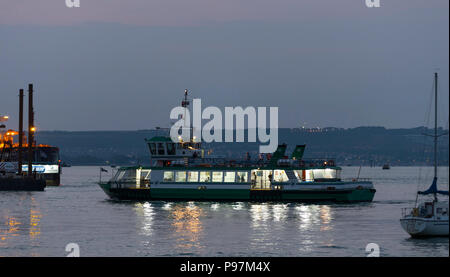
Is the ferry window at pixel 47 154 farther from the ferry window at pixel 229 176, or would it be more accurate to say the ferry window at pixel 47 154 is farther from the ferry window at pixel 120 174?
the ferry window at pixel 229 176

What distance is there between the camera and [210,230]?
57469 millimetres

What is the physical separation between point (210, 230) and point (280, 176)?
27849 mm

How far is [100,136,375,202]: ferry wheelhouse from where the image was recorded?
269ft

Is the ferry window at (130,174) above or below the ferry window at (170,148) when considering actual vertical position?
below

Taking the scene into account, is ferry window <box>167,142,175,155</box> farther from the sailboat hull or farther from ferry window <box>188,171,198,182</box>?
the sailboat hull

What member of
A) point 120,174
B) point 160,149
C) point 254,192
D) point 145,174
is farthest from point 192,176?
point 120,174

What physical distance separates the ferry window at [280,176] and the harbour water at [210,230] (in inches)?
110

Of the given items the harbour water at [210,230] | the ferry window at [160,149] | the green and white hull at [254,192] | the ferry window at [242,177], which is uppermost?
the ferry window at [160,149]

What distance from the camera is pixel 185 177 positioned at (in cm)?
8556

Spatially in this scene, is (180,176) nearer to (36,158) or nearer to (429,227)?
(429,227)

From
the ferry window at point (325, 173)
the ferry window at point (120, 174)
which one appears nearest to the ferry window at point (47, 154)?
the ferry window at point (120, 174)

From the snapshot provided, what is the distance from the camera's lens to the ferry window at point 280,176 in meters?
83.8

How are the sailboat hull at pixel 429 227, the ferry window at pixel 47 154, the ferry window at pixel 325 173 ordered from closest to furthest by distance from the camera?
1. the sailboat hull at pixel 429 227
2. the ferry window at pixel 325 173
3. the ferry window at pixel 47 154
